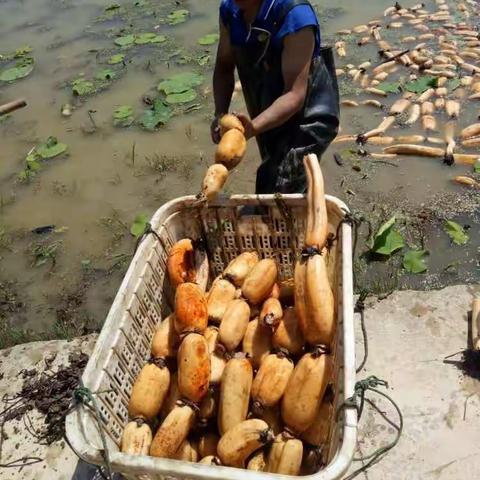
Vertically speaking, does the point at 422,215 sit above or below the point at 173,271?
below

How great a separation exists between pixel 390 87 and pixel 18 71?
6124 mm

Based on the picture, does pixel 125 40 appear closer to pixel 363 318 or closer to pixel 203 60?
pixel 203 60

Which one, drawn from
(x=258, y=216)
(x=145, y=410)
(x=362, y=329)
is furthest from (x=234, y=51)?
(x=145, y=410)

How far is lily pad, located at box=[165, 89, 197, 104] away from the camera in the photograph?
7.11 m

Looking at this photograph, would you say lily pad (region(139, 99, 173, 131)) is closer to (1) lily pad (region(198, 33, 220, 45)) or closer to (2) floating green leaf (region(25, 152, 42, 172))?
(2) floating green leaf (region(25, 152, 42, 172))

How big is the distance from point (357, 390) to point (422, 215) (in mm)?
3138

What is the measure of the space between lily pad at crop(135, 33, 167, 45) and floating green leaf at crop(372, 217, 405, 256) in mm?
6263

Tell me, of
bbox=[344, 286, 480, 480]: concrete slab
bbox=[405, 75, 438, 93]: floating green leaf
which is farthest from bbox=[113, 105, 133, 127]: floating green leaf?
bbox=[344, 286, 480, 480]: concrete slab

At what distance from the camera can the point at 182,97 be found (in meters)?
7.18

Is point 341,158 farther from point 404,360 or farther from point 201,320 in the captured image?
point 201,320

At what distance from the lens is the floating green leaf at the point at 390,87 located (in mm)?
6738

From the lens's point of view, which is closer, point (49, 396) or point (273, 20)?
point (273, 20)

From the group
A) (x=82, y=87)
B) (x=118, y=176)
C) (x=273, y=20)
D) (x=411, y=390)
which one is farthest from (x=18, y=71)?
(x=411, y=390)

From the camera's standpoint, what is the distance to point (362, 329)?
3434 mm
